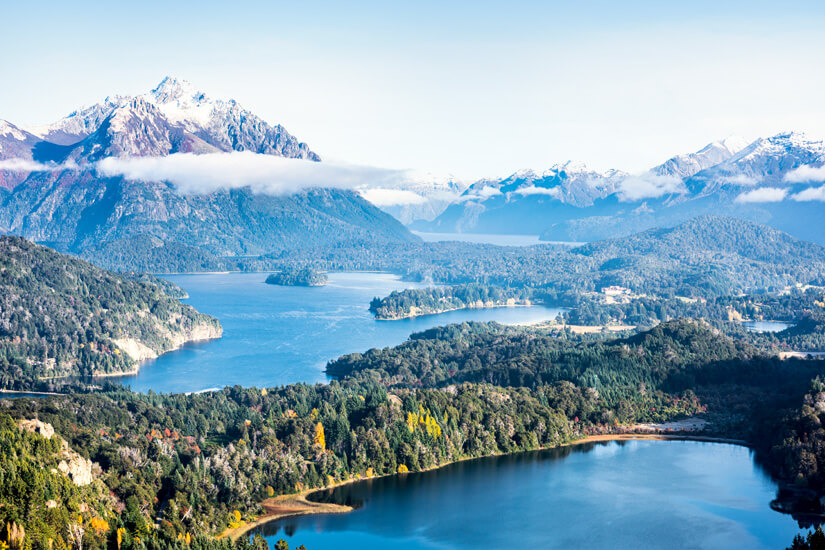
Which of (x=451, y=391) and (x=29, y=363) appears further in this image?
(x=29, y=363)

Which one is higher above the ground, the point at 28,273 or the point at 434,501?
the point at 28,273

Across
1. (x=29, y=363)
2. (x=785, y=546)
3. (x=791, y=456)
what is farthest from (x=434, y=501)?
(x=29, y=363)

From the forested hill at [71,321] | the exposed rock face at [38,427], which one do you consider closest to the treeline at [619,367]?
the forested hill at [71,321]

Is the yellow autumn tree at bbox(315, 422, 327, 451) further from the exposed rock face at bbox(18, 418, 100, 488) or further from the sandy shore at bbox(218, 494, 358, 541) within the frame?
the exposed rock face at bbox(18, 418, 100, 488)

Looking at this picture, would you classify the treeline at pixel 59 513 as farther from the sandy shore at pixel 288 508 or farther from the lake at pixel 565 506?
the lake at pixel 565 506

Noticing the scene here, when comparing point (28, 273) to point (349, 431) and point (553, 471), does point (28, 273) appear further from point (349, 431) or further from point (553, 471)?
point (553, 471)

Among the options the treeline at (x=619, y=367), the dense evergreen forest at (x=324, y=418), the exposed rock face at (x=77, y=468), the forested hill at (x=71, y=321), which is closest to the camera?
the dense evergreen forest at (x=324, y=418)

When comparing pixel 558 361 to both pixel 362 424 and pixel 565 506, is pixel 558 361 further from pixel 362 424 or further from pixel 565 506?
pixel 565 506
